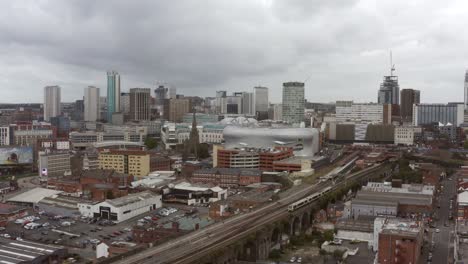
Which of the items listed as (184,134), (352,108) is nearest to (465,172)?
(184,134)

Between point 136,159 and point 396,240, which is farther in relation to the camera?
point 136,159

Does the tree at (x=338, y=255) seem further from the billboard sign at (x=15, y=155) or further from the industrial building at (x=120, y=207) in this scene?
the billboard sign at (x=15, y=155)

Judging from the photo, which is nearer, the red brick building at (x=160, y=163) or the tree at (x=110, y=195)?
the tree at (x=110, y=195)

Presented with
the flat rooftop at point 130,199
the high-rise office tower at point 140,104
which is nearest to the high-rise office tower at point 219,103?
the high-rise office tower at point 140,104

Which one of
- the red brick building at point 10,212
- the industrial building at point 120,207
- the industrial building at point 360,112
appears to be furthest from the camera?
the industrial building at point 360,112

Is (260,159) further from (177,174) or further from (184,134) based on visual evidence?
(184,134)
